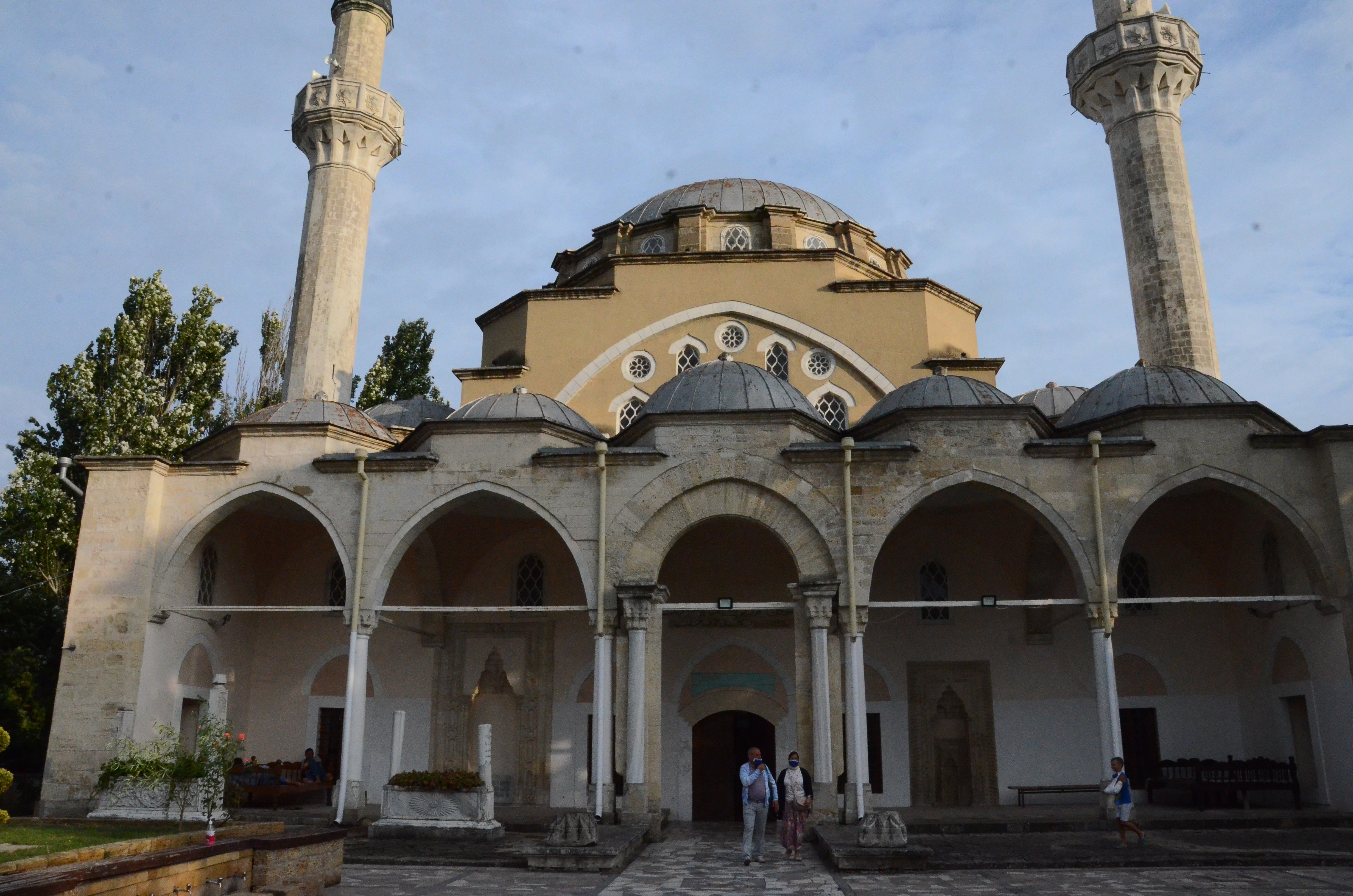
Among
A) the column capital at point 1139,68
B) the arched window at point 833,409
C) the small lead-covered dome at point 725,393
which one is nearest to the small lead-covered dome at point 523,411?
the small lead-covered dome at point 725,393

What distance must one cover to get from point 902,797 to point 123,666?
29.4ft

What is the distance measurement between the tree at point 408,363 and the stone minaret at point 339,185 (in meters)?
7.60

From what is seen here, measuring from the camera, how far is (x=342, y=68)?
16.7 m

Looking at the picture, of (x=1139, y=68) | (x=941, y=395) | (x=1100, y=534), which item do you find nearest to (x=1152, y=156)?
(x=1139, y=68)

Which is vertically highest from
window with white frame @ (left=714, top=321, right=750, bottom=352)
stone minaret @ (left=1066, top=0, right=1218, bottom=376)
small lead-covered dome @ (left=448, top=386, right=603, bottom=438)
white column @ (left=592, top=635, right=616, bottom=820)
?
stone minaret @ (left=1066, top=0, right=1218, bottom=376)

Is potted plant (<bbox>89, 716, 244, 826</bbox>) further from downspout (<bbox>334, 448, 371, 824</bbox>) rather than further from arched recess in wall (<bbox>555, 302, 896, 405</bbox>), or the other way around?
arched recess in wall (<bbox>555, 302, 896, 405</bbox>)

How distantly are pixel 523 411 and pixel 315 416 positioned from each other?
251 cm

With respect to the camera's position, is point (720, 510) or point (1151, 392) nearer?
point (720, 510)

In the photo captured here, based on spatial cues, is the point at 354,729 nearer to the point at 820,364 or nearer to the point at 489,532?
the point at 489,532

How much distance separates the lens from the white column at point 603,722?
10.7 metres

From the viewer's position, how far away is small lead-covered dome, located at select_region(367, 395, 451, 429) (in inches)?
639

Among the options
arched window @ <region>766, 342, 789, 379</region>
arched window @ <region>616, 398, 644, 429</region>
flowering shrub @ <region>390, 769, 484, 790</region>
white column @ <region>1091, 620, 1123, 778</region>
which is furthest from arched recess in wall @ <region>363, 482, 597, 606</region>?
white column @ <region>1091, 620, 1123, 778</region>

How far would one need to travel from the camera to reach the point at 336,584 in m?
14.6

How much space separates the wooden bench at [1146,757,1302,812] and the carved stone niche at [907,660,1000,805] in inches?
84.8
